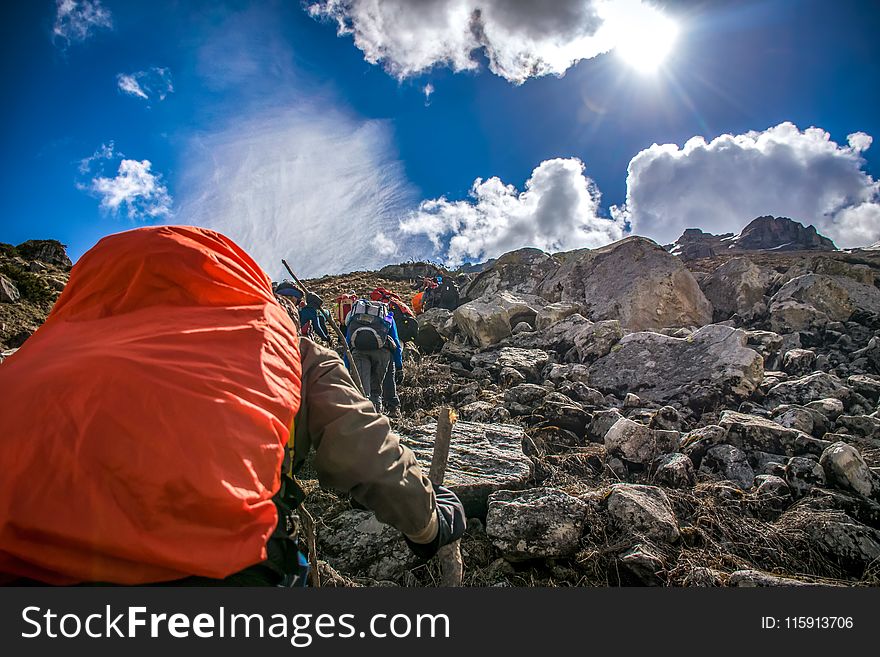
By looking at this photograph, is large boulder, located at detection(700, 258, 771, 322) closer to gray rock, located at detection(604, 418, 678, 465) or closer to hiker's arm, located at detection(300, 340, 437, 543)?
gray rock, located at detection(604, 418, 678, 465)

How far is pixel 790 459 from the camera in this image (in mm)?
4250

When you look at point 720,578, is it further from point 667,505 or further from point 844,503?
point 844,503

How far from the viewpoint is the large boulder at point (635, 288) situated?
1158 cm

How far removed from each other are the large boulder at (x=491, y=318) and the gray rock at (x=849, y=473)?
25.3 ft

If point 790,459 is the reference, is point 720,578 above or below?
below

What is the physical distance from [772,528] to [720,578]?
112 cm

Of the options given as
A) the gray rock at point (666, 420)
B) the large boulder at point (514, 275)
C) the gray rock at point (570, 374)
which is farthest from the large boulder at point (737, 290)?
the gray rock at point (666, 420)

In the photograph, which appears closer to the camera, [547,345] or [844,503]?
[844,503]

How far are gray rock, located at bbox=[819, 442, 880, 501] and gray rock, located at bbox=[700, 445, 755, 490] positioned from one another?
620 mm

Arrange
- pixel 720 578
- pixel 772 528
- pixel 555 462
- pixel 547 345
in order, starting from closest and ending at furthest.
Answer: pixel 720 578 < pixel 772 528 < pixel 555 462 < pixel 547 345

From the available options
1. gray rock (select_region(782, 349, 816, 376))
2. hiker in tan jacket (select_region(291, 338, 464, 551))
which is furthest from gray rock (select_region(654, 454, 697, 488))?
gray rock (select_region(782, 349, 816, 376))

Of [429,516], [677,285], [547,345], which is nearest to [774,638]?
[429,516]

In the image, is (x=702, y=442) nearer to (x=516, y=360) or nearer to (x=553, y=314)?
(x=516, y=360)

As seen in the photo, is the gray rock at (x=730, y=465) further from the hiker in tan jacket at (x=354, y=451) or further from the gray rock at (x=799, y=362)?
the gray rock at (x=799, y=362)
